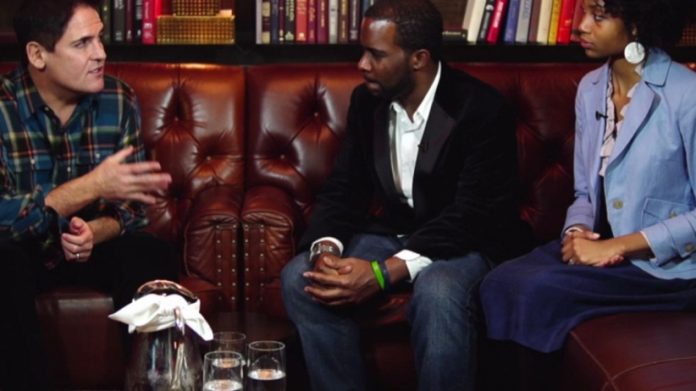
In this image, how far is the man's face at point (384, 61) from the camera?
10.3ft

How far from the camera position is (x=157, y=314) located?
204 cm

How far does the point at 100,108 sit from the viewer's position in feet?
10.5

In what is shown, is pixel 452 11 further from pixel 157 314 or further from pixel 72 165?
pixel 157 314

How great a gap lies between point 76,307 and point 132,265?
18 centimetres

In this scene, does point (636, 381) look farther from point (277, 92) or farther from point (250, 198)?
point (277, 92)

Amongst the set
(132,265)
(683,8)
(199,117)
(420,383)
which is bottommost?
(420,383)

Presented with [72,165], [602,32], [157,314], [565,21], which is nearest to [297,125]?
A: [72,165]

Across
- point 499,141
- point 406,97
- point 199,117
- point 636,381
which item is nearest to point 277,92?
point 199,117

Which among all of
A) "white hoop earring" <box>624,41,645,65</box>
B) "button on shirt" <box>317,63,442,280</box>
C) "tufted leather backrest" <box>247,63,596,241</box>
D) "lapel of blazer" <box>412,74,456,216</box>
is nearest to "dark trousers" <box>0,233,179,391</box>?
"button on shirt" <box>317,63,442,280</box>

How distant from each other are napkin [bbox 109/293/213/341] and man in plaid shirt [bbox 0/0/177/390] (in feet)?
2.71

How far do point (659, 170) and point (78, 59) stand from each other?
1555mm

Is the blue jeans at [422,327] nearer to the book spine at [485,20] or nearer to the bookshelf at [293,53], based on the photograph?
the book spine at [485,20]

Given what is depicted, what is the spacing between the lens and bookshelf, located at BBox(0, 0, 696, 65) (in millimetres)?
4098

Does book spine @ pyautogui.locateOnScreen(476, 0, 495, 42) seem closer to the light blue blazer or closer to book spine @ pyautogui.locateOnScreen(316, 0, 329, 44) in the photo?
book spine @ pyautogui.locateOnScreen(316, 0, 329, 44)
